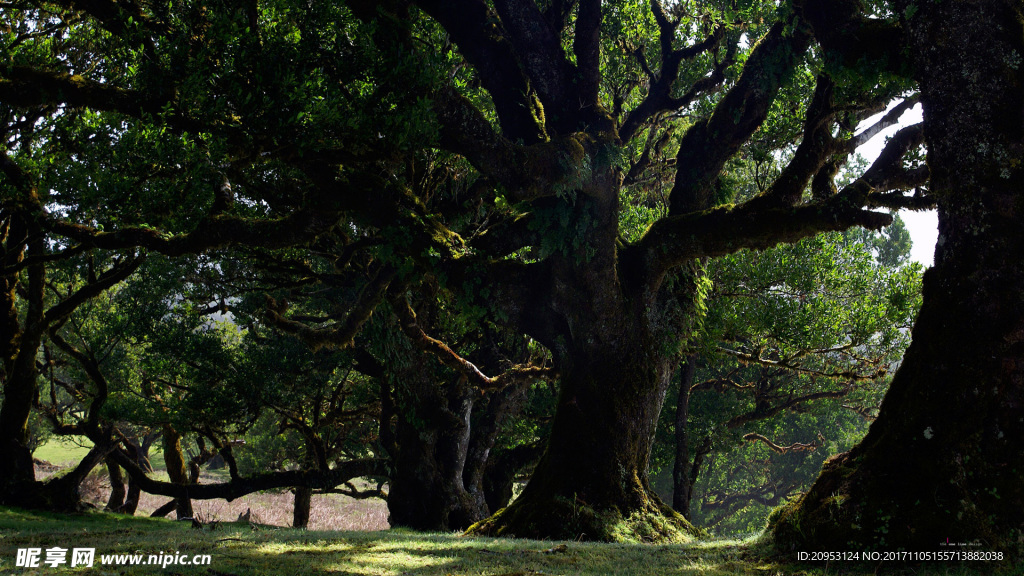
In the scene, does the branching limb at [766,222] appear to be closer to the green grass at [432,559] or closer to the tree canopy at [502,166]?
the tree canopy at [502,166]

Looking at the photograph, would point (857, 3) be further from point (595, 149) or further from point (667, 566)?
point (667, 566)

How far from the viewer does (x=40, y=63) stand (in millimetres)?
8969

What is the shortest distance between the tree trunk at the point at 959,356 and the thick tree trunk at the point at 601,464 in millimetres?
3120

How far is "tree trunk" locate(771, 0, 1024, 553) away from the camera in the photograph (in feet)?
15.8

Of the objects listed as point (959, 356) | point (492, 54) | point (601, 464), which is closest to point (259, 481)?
point (601, 464)

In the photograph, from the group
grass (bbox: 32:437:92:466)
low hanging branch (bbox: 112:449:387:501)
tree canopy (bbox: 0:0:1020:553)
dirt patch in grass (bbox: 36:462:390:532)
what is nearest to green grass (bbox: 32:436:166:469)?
grass (bbox: 32:437:92:466)

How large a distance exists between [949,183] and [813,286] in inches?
357

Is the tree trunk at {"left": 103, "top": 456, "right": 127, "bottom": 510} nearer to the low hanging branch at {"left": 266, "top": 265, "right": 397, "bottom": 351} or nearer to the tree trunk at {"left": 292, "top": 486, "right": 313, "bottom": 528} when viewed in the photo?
the tree trunk at {"left": 292, "top": 486, "right": 313, "bottom": 528}

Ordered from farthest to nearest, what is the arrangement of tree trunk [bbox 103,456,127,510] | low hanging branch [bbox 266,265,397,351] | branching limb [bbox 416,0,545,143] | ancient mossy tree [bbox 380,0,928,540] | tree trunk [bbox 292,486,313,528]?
tree trunk [bbox 292,486,313,528]
tree trunk [bbox 103,456,127,510]
low hanging branch [bbox 266,265,397,351]
branching limb [bbox 416,0,545,143]
ancient mossy tree [bbox 380,0,928,540]

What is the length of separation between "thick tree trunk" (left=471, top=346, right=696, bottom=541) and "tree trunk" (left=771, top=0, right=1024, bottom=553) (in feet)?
10.2

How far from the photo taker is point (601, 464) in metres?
9.24

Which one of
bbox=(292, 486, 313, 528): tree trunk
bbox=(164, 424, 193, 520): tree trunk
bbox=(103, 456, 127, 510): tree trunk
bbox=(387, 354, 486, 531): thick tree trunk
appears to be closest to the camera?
bbox=(387, 354, 486, 531): thick tree trunk

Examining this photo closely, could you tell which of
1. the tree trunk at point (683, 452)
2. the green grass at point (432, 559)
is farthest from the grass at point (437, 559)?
the tree trunk at point (683, 452)

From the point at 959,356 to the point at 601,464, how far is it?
5.08 metres
